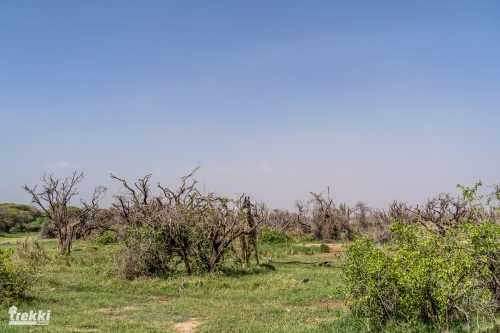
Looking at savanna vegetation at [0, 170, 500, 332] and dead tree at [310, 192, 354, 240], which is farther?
dead tree at [310, 192, 354, 240]

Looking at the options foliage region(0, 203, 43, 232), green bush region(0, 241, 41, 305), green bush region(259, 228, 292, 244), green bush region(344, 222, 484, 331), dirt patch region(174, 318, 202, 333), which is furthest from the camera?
foliage region(0, 203, 43, 232)

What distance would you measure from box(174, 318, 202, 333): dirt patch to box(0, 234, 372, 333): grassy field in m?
0.02

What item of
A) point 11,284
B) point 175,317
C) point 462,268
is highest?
point 462,268

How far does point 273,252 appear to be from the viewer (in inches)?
1024

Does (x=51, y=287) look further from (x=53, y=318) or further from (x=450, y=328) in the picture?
(x=450, y=328)

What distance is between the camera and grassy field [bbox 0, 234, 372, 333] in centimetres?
940

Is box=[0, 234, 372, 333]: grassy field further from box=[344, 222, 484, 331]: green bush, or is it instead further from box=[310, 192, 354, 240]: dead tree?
box=[310, 192, 354, 240]: dead tree

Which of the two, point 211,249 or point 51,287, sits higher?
point 211,249

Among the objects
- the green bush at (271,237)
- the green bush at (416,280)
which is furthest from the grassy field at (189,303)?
the green bush at (271,237)

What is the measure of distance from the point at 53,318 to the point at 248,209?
9.63 metres

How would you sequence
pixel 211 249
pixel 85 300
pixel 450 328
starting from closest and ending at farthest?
1. pixel 450 328
2. pixel 85 300
3. pixel 211 249

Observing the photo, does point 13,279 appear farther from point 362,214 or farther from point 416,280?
point 362,214

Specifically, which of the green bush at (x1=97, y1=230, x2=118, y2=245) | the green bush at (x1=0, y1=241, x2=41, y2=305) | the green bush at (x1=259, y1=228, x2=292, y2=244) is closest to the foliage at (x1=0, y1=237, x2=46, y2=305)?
the green bush at (x1=0, y1=241, x2=41, y2=305)

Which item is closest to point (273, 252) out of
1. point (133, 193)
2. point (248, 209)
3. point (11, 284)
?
point (248, 209)
